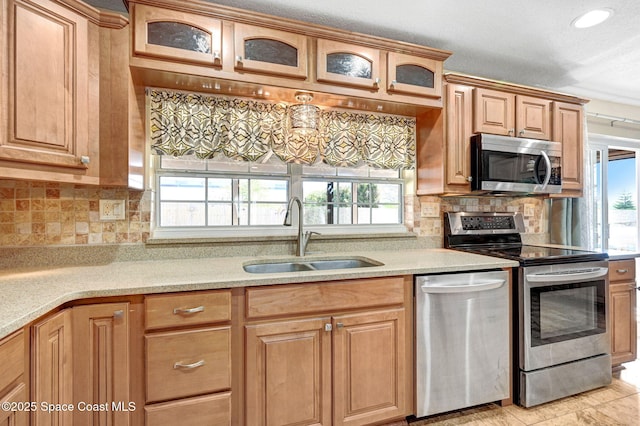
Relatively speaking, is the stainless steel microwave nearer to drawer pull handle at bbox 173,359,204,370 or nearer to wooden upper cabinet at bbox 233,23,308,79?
wooden upper cabinet at bbox 233,23,308,79

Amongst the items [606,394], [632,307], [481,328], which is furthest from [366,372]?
[632,307]

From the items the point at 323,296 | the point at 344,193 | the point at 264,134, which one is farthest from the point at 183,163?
the point at 323,296

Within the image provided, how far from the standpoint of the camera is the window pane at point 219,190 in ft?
Answer: 7.04

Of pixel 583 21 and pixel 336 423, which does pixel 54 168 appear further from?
pixel 583 21

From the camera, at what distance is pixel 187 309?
1362mm

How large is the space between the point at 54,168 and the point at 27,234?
569mm

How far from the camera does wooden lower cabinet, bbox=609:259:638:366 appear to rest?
7.54ft

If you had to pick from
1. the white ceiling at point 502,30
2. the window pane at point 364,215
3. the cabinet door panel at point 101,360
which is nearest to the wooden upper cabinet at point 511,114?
the white ceiling at point 502,30

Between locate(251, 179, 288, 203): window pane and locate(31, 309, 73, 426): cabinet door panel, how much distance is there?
125cm

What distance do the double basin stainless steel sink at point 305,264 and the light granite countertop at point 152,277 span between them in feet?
0.11

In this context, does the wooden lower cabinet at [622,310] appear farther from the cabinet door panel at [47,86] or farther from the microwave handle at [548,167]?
the cabinet door panel at [47,86]

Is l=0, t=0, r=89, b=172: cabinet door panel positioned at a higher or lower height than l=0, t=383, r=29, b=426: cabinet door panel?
higher

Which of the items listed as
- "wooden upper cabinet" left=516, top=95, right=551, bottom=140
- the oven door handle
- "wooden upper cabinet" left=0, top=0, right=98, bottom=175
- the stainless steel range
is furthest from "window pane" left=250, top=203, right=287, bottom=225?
"wooden upper cabinet" left=516, top=95, right=551, bottom=140

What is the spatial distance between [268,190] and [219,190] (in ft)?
1.09
